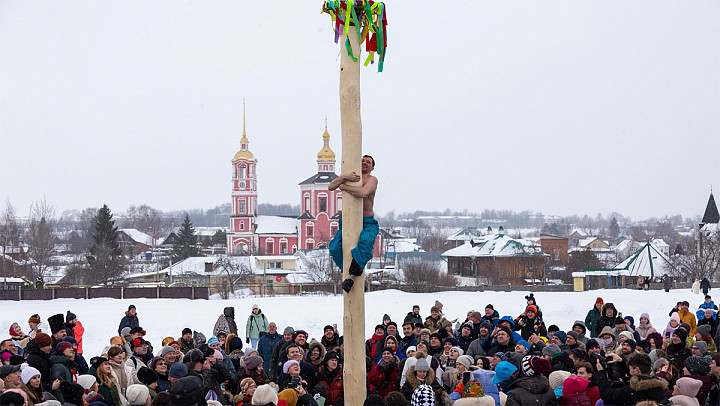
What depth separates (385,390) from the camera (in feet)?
25.4

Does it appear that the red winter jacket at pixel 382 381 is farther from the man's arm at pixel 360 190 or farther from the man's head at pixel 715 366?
the man's arm at pixel 360 190

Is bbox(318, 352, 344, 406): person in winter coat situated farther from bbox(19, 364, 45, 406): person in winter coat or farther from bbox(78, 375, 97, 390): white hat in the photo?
bbox(19, 364, 45, 406): person in winter coat

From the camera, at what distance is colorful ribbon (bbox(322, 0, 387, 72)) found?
5000mm

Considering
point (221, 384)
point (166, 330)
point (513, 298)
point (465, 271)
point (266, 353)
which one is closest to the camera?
point (221, 384)

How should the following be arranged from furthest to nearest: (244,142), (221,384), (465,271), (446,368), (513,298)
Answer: (244,142) < (465,271) < (513,298) < (446,368) < (221,384)

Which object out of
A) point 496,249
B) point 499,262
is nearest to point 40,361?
point 499,262

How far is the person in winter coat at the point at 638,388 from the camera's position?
19.3 ft

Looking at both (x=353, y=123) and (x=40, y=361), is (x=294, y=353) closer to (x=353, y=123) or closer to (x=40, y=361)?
(x=40, y=361)

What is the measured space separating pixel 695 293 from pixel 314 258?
4337 centimetres

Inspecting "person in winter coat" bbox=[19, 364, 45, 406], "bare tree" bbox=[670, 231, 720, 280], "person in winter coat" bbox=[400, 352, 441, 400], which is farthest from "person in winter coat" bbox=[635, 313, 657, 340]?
"bare tree" bbox=[670, 231, 720, 280]

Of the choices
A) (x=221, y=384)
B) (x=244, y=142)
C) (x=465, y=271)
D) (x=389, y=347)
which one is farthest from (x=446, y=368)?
(x=244, y=142)

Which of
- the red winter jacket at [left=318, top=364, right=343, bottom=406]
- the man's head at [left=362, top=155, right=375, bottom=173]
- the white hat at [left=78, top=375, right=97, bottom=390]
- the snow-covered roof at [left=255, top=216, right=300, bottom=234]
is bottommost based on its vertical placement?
the red winter jacket at [left=318, top=364, right=343, bottom=406]

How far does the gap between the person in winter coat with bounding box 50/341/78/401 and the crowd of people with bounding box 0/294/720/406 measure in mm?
12

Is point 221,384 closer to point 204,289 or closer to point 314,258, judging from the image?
point 204,289
